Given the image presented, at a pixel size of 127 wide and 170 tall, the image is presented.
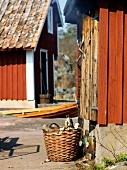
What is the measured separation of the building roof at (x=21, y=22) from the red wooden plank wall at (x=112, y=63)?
975cm

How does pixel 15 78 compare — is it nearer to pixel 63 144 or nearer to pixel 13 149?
pixel 13 149

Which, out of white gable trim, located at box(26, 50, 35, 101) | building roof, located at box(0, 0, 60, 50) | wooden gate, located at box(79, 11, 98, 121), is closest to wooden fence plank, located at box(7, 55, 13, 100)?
white gable trim, located at box(26, 50, 35, 101)

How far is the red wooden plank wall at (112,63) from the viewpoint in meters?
7.05

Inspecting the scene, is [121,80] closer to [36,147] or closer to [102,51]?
[102,51]

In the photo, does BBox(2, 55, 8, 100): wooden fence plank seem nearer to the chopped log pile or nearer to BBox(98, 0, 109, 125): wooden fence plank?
the chopped log pile

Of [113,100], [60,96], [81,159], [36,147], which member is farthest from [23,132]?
[60,96]

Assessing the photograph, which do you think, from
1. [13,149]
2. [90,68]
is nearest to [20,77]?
[13,149]

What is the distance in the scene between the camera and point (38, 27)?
57.5 ft

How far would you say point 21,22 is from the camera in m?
17.9

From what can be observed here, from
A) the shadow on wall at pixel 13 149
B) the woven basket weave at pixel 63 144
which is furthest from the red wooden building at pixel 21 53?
the woven basket weave at pixel 63 144

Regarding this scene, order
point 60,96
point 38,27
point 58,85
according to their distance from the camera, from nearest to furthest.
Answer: point 38,27, point 60,96, point 58,85

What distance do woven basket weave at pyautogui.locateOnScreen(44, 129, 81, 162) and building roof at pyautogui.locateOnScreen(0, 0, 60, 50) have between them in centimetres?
916

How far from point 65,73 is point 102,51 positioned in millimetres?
25132

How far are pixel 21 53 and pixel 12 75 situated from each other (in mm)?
1051
